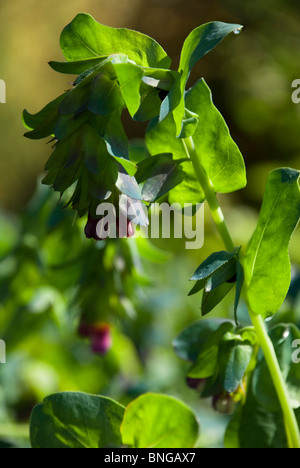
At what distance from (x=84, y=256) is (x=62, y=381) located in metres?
0.52

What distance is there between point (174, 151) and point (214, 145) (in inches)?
1.5

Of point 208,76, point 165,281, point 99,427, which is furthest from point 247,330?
point 208,76

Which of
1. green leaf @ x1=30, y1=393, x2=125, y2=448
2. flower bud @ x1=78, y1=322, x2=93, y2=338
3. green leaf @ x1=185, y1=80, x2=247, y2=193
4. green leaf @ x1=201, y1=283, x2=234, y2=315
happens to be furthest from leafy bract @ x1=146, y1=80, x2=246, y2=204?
flower bud @ x1=78, y1=322, x2=93, y2=338

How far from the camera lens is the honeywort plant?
1.67 ft

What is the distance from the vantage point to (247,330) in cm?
58

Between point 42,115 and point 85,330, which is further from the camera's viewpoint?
point 85,330

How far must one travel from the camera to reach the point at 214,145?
58 centimetres

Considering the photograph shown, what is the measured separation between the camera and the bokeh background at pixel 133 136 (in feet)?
3.42

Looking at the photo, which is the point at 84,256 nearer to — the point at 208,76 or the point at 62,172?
the point at 62,172

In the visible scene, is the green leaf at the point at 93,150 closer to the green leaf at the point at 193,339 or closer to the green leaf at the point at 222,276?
the green leaf at the point at 222,276

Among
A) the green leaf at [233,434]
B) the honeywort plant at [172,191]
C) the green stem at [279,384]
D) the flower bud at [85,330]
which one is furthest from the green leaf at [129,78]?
the flower bud at [85,330]

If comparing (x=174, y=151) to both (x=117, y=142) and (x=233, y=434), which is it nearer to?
(x=117, y=142)

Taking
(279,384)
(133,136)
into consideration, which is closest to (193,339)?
(279,384)

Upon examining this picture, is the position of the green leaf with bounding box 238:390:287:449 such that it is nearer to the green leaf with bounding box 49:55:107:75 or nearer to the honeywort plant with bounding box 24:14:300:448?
the honeywort plant with bounding box 24:14:300:448
